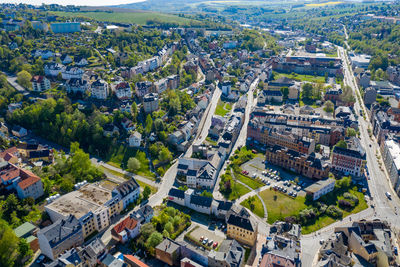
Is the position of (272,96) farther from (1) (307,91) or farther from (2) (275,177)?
(2) (275,177)

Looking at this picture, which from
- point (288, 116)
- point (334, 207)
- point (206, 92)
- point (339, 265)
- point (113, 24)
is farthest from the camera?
point (113, 24)

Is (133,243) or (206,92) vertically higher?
(206,92)

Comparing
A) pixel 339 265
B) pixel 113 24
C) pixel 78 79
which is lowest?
pixel 339 265

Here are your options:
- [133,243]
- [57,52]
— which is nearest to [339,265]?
[133,243]

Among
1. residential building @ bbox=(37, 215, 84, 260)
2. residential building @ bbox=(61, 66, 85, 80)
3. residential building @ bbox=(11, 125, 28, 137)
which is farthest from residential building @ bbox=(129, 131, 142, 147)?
residential building @ bbox=(61, 66, 85, 80)

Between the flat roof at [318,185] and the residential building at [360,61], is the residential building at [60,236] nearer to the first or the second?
the flat roof at [318,185]

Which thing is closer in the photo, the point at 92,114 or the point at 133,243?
the point at 133,243

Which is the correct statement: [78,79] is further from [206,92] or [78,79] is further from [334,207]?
[334,207]
